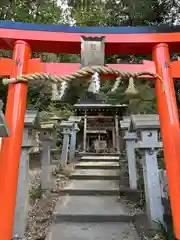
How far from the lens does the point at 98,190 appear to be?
5590 mm

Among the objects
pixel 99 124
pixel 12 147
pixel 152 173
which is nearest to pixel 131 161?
pixel 152 173

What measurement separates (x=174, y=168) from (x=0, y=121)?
1.55 m

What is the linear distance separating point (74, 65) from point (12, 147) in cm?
103

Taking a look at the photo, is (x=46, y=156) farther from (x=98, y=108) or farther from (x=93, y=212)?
(x=98, y=108)

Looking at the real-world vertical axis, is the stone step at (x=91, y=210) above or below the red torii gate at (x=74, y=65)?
below

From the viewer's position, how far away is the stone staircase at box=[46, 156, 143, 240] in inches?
145

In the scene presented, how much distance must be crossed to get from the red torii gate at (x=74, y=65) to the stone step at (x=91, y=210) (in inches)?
98.6

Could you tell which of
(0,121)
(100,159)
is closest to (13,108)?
(0,121)

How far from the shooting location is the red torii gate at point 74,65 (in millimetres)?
2049

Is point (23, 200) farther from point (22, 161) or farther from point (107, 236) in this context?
A: point (107, 236)

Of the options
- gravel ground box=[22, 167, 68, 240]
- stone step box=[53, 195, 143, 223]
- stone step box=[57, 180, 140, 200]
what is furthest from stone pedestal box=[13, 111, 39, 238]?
stone step box=[57, 180, 140, 200]

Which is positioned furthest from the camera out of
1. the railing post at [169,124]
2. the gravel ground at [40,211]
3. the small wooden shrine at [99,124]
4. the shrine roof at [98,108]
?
the small wooden shrine at [99,124]

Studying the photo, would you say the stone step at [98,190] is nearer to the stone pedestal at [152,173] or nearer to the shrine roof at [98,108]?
the stone pedestal at [152,173]

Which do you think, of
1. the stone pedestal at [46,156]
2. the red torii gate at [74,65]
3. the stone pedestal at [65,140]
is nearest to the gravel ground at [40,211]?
the stone pedestal at [46,156]
